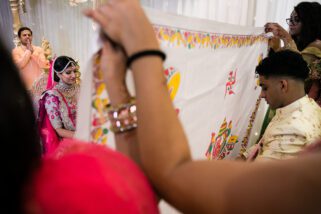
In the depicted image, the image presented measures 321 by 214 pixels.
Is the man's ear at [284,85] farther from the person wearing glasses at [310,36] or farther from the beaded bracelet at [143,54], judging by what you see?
the beaded bracelet at [143,54]

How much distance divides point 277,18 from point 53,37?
4361 millimetres

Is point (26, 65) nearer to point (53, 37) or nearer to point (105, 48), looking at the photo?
point (53, 37)

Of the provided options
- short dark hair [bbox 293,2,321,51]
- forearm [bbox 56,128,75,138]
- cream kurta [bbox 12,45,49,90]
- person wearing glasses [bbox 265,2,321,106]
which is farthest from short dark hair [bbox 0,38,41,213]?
Result: cream kurta [bbox 12,45,49,90]

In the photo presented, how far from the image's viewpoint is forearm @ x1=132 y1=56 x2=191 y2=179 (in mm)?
415

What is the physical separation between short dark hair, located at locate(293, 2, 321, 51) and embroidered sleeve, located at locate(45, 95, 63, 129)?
5.64 feet

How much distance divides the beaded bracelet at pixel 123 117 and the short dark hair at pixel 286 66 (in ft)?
3.58

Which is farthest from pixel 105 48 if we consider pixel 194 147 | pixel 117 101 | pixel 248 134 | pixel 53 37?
pixel 53 37

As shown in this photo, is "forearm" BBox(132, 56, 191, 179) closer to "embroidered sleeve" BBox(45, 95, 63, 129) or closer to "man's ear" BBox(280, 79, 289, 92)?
"man's ear" BBox(280, 79, 289, 92)

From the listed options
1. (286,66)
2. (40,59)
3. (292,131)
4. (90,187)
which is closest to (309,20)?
(286,66)

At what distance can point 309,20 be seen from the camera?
198 cm

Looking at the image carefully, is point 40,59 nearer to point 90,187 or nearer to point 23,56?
point 23,56

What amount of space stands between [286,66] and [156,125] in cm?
116

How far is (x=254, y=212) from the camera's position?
39 cm

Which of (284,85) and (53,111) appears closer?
(284,85)
